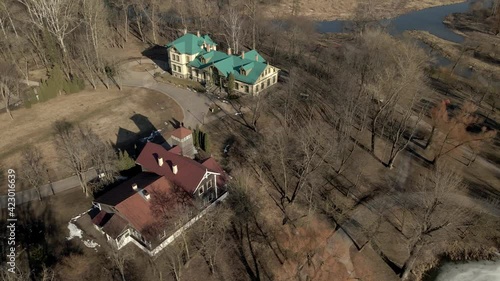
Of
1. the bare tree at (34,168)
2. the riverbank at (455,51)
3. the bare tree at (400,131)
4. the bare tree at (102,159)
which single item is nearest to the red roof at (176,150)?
the bare tree at (102,159)

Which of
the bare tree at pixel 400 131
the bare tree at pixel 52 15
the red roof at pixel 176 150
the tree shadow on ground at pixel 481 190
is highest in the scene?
the bare tree at pixel 52 15

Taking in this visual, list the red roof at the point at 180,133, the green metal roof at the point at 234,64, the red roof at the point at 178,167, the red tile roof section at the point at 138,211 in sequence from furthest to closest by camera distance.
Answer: the green metal roof at the point at 234,64 < the red roof at the point at 180,133 < the red roof at the point at 178,167 < the red tile roof section at the point at 138,211

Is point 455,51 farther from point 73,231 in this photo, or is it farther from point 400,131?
point 73,231

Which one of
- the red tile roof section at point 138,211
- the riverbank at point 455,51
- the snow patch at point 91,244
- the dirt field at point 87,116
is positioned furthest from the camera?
the riverbank at point 455,51

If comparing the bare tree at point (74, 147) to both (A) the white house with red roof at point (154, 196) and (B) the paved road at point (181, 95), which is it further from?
(B) the paved road at point (181, 95)

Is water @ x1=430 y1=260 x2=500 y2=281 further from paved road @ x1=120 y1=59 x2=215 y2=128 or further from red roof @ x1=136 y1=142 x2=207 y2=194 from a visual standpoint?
paved road @ x1=120 y1=59 x2=215 y2=128

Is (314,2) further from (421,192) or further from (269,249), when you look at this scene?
(269,249)

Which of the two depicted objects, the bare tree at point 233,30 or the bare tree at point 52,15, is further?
the bare tree at point 233,30
